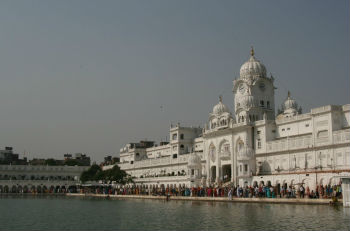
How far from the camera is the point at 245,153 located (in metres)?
60.2

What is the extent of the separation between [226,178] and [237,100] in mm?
11464

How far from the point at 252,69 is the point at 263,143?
12.6 m

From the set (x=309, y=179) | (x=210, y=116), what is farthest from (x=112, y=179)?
(x=309, y=179)

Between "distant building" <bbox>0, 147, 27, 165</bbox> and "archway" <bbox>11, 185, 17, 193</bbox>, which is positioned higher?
"distant building" <bbox>0, 147, 27, 165</bbox>

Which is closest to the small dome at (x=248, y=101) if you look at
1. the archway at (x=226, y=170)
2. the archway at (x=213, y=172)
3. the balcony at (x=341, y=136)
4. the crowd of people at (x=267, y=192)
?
the archway at (x=226, y=170)

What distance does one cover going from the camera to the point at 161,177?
83500 millimetres

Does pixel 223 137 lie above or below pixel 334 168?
above

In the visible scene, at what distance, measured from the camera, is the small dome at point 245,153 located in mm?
60150

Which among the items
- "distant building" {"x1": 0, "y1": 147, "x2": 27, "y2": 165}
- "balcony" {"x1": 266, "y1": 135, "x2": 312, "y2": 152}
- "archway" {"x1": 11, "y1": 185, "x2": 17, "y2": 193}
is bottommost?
"archway" {"x1": 11, "y1": 185, "x2": 17, "y2": 193}

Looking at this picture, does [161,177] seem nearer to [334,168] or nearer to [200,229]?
[334,168]

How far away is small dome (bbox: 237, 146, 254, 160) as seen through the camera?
197 ft

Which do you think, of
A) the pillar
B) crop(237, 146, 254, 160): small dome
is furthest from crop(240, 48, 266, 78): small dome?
the pillar

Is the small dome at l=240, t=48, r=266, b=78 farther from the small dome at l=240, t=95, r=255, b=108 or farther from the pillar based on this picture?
the pillar

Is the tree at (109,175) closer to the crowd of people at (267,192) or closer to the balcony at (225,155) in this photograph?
the balcony at (225,155)
